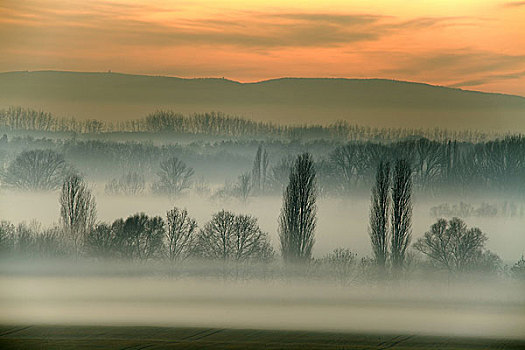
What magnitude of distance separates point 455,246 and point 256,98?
4.58 ft

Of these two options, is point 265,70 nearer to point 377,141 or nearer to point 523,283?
point 377,141

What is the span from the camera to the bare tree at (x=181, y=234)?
5.16m

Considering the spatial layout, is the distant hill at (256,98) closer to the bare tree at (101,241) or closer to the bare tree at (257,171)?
the bare tree at (257,171)

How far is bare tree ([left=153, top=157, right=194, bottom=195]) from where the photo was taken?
16.9 feet

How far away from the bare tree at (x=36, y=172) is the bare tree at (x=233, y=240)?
900 mm

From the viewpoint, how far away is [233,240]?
5176mm

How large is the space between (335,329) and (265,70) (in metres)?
1.53

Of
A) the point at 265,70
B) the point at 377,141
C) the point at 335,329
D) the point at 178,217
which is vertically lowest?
the point at 335,329

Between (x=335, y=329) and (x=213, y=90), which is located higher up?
(x=213, y=90)

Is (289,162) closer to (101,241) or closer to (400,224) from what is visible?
(400,224)

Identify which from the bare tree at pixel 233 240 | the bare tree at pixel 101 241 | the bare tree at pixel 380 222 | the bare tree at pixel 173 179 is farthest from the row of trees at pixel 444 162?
the bare tree at pixel 101 241

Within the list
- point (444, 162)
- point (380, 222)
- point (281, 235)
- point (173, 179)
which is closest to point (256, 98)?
point (173, 179)

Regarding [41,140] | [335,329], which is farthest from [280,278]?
[41,140]

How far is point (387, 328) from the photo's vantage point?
511 centimetres
